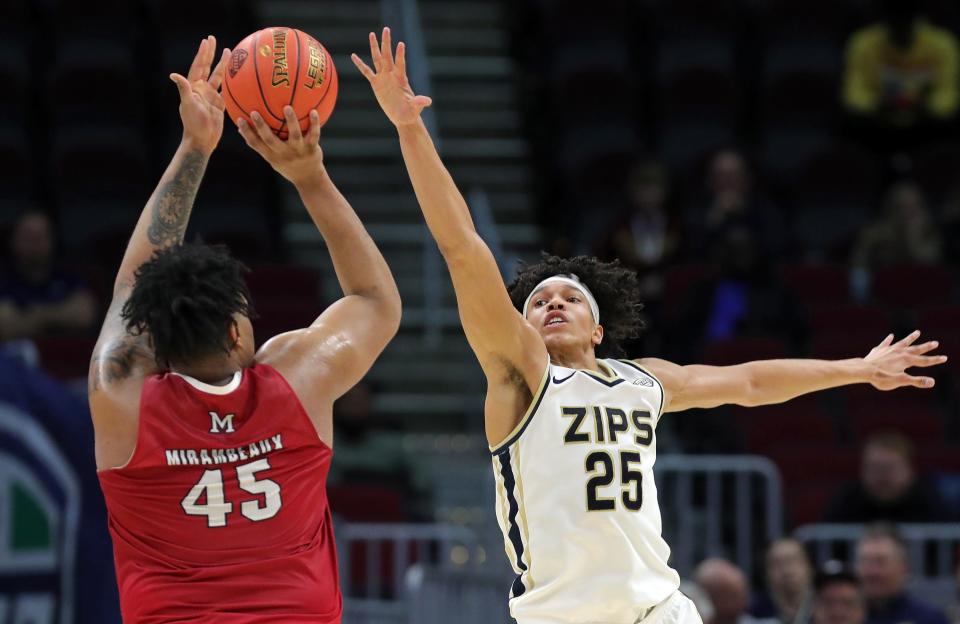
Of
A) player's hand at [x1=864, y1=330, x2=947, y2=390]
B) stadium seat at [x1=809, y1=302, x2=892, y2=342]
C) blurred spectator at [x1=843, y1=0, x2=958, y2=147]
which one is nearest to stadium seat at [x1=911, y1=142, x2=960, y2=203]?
blurred spectator at [x1=843, y1=0, x2=958, y2=147]

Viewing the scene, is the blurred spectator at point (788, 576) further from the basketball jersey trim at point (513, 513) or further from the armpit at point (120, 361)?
the armpit at point (120, 361)

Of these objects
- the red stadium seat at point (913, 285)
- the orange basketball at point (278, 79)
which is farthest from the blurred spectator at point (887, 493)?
the orange basketball at point (278, 79)

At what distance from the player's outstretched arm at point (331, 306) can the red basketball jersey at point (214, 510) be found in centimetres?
16

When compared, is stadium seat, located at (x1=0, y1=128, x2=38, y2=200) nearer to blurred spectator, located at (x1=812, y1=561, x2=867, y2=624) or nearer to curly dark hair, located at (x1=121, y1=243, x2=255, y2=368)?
blurred spectator, located at (x1=812, y1=561, x2=867, y2=624)

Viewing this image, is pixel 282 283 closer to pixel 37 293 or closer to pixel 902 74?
pixel 37 293

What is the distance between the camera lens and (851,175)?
47.9 ft

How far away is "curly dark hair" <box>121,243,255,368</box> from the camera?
464cm

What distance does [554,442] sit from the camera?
539 centimetres

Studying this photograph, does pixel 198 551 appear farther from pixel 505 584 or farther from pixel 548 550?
pixel 505 584

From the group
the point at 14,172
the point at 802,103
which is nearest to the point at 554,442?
the point at 14,172

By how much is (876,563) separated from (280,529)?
18.5 ft

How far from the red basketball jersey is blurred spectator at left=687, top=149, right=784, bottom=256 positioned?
844 cm

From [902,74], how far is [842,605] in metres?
7.02

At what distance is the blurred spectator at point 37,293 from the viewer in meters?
11.9
